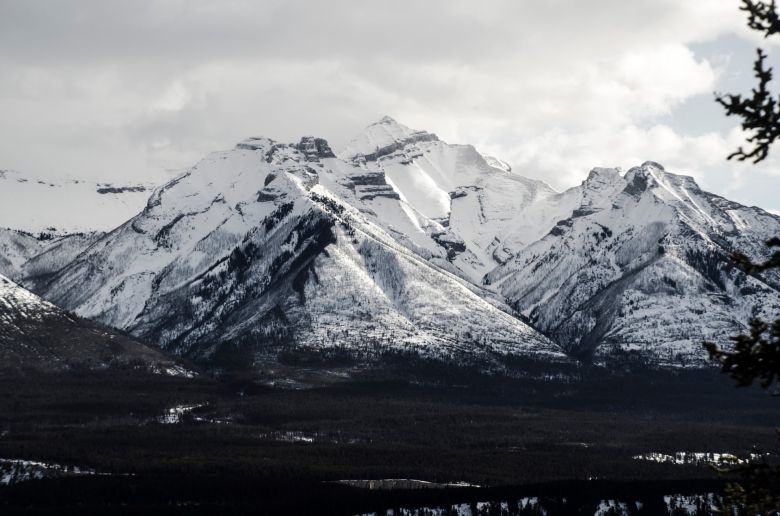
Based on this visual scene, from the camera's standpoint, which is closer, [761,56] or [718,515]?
[761,56]

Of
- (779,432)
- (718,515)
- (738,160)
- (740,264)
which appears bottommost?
(718,515)

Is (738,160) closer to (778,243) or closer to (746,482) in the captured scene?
(778,243)

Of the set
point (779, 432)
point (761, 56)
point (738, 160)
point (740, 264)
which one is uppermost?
point (761, 56)

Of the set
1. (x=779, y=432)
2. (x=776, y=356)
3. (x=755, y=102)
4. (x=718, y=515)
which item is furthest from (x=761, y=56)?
(x=718, y=515)

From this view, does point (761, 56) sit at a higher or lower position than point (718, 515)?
higher

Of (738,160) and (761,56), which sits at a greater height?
(761,56)

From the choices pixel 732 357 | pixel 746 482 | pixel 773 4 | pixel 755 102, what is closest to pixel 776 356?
pixel 732 357

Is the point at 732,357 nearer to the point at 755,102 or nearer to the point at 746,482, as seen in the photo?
the point at 746,482
